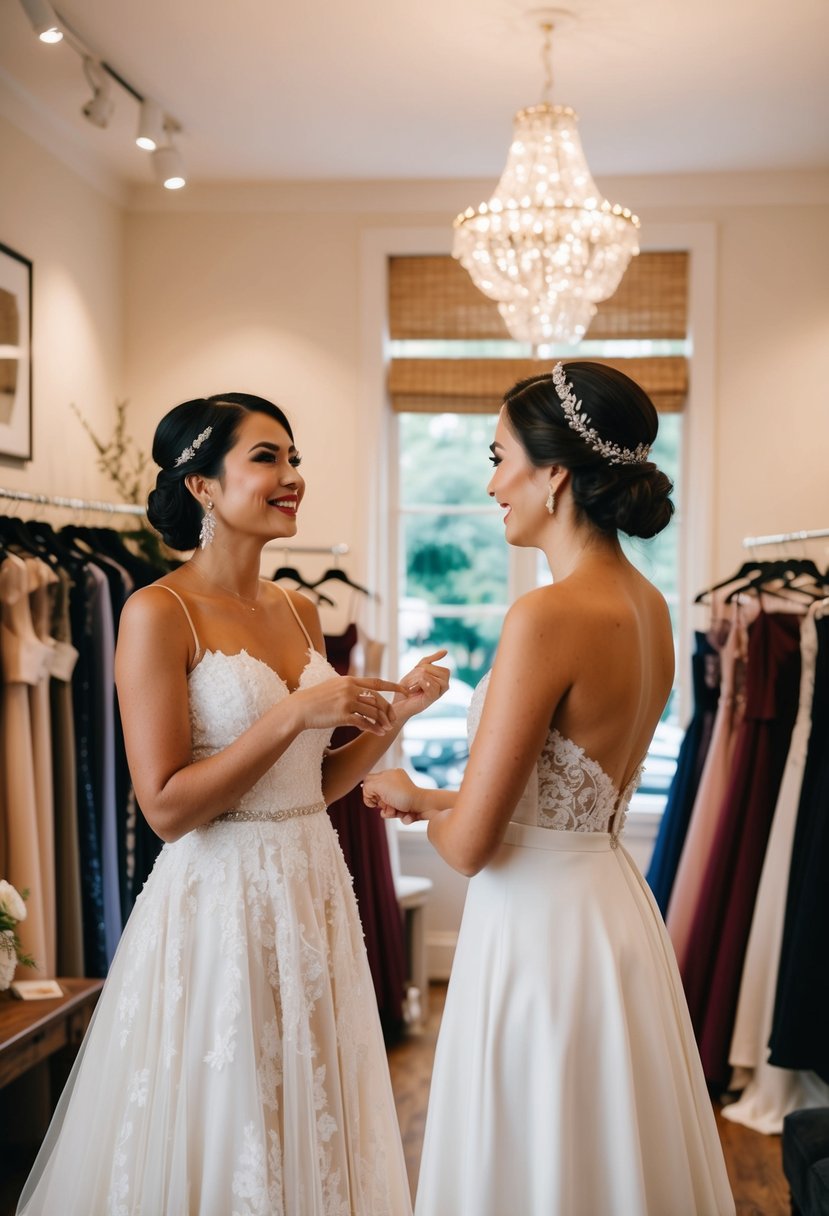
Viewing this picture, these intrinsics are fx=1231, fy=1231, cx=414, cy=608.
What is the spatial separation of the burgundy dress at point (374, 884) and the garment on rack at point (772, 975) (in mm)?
1153

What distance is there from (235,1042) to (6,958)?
1.03 metres

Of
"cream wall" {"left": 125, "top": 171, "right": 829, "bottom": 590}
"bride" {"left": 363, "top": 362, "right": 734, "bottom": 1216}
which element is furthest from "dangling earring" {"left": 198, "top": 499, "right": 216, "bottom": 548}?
"cream wall" {"left": 125, "top": 171, "right": 829, "bottom": 590}

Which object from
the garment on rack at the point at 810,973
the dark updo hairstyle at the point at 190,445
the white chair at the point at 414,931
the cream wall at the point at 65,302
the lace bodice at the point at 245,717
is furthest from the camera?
the white chair at the point at 414,931

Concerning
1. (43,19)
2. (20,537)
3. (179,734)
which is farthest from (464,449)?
(179,734)

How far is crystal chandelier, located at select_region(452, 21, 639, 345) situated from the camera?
11.0 ft

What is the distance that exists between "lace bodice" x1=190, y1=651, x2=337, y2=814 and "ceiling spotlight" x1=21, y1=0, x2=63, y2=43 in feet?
5.85

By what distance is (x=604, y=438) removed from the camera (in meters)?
1.70

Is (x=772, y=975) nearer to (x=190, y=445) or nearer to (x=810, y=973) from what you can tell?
(x=810, y=973)

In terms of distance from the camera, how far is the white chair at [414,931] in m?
4.48

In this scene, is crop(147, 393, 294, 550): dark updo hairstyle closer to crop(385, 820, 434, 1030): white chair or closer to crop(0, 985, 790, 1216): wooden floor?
crop(0, 985, 790, 1216): wooden floor

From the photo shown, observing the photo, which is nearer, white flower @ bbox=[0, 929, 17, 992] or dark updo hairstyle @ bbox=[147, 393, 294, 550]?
dark updo hairstyle @ bbox=[147, 393, 294, 550]

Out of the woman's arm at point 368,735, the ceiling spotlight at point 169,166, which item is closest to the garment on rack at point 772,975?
the woman's arm at point 368,735

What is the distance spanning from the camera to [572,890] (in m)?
1.72

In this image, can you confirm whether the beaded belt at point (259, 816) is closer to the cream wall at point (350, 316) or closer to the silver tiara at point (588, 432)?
the silver tiara at point (588, 432)
